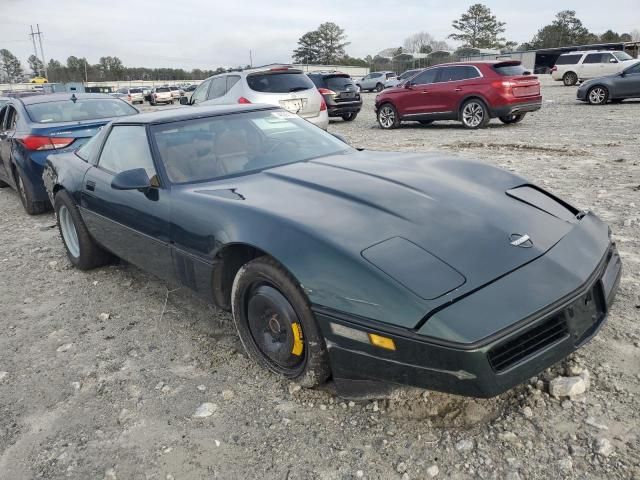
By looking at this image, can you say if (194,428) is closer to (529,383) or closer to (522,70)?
(529,383)

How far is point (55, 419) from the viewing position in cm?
248

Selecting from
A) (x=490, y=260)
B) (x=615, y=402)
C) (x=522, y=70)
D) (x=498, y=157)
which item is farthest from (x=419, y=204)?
(x=522, y=70)

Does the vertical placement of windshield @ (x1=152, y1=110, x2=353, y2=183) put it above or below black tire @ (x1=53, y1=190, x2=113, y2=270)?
above

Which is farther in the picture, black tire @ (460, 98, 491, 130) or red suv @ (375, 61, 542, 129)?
black tire @ (460, 98, 491, 130)

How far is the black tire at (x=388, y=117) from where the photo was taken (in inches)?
528

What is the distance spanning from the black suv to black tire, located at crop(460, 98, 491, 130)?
4.44 m

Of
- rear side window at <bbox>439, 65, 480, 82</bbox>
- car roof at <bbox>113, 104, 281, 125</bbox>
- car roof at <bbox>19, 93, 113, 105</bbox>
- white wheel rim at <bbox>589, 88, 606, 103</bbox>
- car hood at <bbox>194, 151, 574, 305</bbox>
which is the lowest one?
white wheel rim at <bbox>589, 88, 606, 103</bbox>

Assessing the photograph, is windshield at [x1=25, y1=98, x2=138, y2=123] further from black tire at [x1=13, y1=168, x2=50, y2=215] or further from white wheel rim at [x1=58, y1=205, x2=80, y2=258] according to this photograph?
white wheel rim at [x1=58, y1=205, x2=80, y2=258]

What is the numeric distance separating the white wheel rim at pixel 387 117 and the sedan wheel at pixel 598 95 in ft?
23.1

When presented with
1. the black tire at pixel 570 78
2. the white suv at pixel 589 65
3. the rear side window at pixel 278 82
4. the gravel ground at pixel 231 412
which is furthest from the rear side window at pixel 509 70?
the black tire at pixel 570 78

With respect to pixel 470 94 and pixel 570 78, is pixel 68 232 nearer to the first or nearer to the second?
pixel 470 94

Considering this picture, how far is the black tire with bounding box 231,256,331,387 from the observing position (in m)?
2.28

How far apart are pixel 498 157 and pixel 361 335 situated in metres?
6.74

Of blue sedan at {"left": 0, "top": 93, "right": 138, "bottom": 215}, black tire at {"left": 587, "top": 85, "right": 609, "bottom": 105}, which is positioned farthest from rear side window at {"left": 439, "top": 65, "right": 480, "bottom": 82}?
blue sedan at {"left": 0, "top": 93, "right": 138, "bottom": 215}
